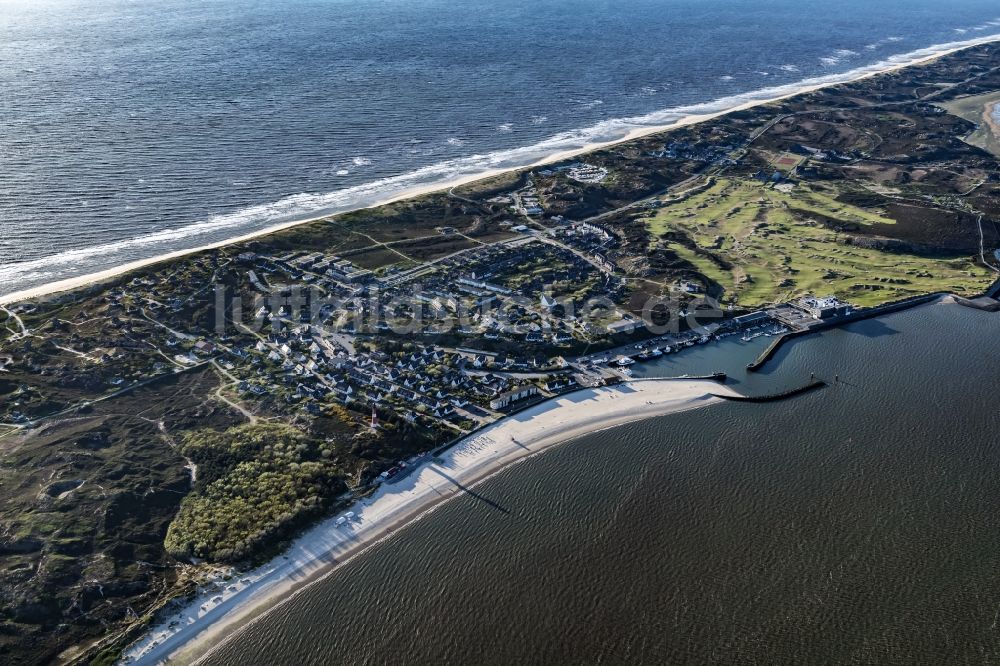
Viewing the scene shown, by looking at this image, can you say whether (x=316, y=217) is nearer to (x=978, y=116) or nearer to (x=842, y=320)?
(x=842, y=320)

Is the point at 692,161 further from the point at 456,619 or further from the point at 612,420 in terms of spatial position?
the point at 456,619

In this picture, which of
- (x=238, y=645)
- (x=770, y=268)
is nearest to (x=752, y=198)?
(x=770, y=268)

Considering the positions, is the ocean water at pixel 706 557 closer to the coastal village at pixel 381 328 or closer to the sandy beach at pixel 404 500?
the sandy beach at pixel 404 500

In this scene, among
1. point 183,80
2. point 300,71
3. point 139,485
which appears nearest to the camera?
point 139,485

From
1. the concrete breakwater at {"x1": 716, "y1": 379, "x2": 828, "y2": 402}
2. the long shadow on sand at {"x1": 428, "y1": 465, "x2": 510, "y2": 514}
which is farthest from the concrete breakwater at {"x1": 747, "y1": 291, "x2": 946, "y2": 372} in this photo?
the long shadow on sand at {"x1": 428, "y1": 465, "x2": 510, "y2": 514}

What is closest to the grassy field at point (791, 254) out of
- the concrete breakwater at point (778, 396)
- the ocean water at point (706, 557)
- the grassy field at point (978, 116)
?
the concrete breakwater at point (778, 396)

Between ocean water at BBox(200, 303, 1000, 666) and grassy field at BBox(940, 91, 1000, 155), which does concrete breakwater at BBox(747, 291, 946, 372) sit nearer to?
ocean water at BBox(200, 303, 1000, 666)
